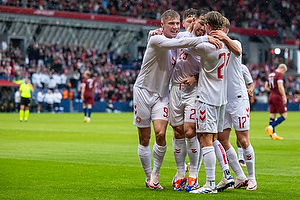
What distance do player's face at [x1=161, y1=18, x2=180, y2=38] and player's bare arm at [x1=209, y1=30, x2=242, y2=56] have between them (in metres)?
0.65

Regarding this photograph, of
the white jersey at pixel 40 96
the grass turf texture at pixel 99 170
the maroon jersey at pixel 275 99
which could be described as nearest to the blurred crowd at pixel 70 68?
the white jersey at pixel 40 96

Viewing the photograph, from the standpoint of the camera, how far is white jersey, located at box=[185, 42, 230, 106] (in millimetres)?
6961

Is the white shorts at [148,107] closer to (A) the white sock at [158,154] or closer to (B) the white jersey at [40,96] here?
(A) the white sock at [158,154]

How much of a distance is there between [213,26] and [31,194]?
3.20 meters

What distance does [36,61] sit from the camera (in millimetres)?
39719

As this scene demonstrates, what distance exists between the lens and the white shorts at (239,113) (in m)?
7.74

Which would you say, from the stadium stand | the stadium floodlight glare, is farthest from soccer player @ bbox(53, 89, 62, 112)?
the stadium floodlight glare

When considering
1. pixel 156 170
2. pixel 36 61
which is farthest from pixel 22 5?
Result: pixel 156 170

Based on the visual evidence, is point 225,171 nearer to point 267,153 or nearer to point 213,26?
point 213,26

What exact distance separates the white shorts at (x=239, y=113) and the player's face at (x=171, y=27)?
4.39ft

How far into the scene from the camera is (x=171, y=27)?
7430mm

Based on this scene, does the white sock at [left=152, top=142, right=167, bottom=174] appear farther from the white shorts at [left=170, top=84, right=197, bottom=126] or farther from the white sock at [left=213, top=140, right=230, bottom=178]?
the white sock at [left=213, top=140, right=230, bottom=178]

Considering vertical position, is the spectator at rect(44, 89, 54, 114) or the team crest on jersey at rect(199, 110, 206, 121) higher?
the team crest on jersey at rect(199, 110, 206, 121)

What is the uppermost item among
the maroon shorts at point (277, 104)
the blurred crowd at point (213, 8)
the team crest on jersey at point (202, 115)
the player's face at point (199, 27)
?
the blurred crowd at point (213, 8)
